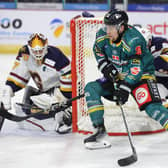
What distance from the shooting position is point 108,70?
313 centimetres

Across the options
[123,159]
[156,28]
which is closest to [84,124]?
[123,159]

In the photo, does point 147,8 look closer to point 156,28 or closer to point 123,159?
point 156,28

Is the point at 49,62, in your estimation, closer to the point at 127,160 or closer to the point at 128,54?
the point at 128,54

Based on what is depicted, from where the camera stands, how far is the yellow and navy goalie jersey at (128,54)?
9.81 feet

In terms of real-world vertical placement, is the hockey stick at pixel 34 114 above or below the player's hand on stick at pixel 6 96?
below

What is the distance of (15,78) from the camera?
3521 mm

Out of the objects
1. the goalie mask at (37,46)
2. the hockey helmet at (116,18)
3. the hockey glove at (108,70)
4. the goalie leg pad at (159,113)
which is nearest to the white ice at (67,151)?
the goalie leg pad at (159,113)

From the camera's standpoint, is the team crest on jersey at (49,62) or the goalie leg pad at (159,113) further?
the team crest on jersey at (49,62)

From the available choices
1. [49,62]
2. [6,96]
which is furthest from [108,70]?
[6,96]

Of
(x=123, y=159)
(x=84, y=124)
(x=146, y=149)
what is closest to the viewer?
(x=123, y=159)

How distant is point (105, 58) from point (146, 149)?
634mm

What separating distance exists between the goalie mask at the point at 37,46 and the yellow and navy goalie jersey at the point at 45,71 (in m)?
0.07

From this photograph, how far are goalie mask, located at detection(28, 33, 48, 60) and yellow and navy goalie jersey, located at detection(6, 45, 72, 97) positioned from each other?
0.07 m

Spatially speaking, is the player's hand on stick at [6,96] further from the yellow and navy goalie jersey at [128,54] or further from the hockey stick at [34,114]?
the yellow and navy goalie jersey at [128,54]
